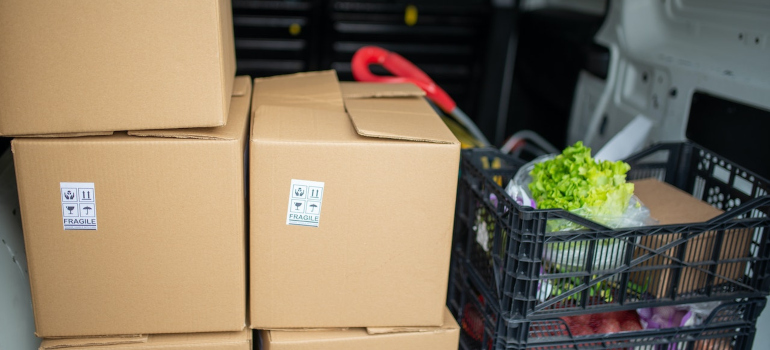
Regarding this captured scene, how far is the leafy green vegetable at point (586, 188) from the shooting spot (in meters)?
1.41

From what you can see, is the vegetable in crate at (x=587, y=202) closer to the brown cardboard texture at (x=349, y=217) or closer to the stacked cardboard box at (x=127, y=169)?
the brown cardboard texture at (x=349, y=217)

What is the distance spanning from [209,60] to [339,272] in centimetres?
50

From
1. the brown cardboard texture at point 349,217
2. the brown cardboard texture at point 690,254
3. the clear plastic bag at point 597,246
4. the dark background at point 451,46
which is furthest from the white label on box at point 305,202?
the dark background at point 451,46

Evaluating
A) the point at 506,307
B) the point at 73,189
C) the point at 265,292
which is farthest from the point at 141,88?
the point at 506,307

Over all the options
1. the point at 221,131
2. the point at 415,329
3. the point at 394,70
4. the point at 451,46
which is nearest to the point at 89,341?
the point at 221,131

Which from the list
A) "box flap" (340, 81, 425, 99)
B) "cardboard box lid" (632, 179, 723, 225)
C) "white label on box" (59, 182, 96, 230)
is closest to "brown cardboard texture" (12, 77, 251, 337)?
"white label on box" (59, 182, 96, 230)

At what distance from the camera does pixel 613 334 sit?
1.45m

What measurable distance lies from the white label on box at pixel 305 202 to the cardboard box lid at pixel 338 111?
94mm

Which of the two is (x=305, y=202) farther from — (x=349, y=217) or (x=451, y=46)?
(x=451, y=46)

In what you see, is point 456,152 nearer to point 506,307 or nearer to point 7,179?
point 506,307

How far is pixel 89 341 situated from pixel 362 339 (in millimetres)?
565

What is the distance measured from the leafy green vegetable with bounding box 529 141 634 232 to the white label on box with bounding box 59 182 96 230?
37.0 inches

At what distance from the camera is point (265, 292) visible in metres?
1.35

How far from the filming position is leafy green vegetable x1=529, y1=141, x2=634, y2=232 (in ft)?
4.61
